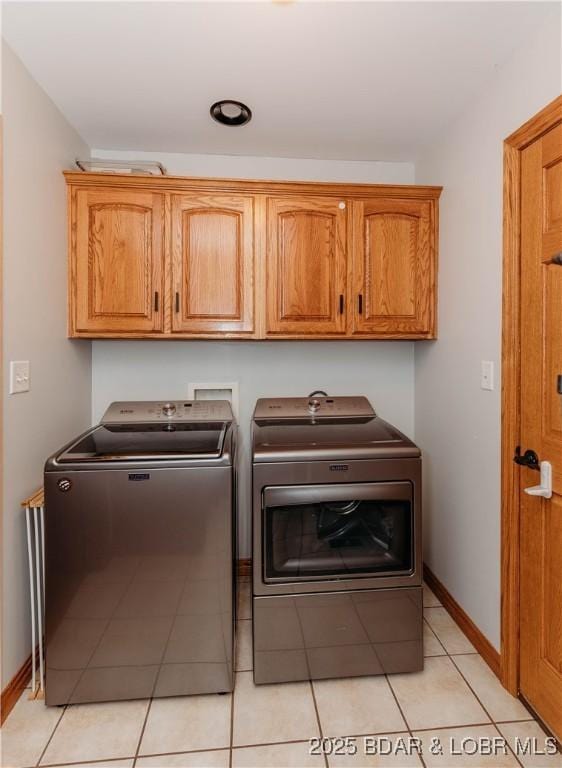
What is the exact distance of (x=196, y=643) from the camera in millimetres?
1711

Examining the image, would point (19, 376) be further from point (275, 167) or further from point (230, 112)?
point (275, 167)

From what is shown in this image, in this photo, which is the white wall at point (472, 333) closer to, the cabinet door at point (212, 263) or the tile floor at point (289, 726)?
the tile floor at point (289, 726)

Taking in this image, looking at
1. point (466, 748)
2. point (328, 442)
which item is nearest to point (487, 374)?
point (328, 442)

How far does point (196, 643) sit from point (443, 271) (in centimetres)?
208

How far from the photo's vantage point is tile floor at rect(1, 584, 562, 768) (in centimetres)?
146

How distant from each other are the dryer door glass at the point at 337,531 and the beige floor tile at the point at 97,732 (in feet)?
2.28

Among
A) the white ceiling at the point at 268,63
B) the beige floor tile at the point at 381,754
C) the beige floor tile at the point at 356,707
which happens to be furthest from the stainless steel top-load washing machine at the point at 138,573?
the white ceiling at the point at 268,63

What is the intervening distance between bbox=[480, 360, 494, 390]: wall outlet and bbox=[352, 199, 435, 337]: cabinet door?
537 mm

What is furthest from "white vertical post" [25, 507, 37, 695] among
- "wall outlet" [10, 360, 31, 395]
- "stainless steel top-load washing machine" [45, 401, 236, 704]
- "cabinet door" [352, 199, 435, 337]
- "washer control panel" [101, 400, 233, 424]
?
"cabinet door" [352, 199, 435, 337]

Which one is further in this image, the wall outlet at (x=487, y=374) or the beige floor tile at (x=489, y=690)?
the wall outlet at (x=487, y=374)

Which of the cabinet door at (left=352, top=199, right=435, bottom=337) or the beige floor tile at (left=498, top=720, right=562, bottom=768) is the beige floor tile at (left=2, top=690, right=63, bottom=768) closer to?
the beige floor tile at (left=498, top=720, right=562, bottom=768)

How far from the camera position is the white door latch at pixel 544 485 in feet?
5.00

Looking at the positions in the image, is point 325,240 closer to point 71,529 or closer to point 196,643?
point 71,529

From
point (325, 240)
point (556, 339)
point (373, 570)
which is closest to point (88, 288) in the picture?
point (325, 240)
